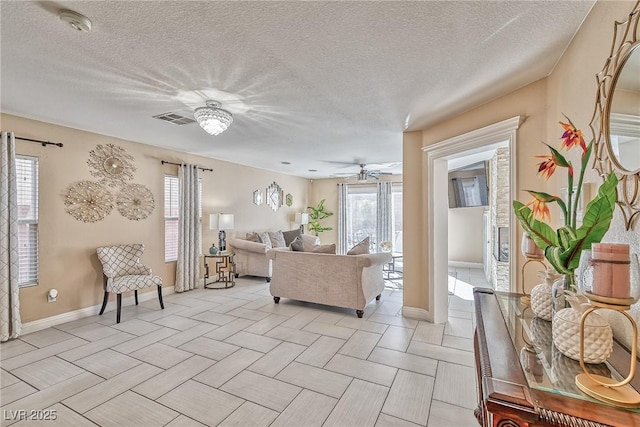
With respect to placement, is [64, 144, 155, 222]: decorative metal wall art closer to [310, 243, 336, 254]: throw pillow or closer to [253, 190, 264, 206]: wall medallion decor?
[253, 190, 264, 206]: wall medallion decor

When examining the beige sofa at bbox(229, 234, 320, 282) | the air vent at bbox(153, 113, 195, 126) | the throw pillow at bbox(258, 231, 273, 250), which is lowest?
the beige sofa at bbox(229, 234, 320, 282)

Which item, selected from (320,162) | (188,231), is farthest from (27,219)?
(320,162)

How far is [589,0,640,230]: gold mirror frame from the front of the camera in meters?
1.13

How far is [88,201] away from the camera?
388 centimetres

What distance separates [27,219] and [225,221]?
2.74 meters

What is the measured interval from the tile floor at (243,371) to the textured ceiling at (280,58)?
8.22ft

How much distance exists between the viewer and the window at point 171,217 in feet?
16.2

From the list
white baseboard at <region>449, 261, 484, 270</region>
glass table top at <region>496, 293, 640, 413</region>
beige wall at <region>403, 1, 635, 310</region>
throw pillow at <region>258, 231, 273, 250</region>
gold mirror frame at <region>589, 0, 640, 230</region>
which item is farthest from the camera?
white baseboard at <region>449, 261, 484, 270</region>

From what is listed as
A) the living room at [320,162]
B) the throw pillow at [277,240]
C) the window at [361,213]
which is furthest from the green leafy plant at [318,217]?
the living room at [320,162]

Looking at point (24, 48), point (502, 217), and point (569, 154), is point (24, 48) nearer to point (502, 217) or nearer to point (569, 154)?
point (569, 154)

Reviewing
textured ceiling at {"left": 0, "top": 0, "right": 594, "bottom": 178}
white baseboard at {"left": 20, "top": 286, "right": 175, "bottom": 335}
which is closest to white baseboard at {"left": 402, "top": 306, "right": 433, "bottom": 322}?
textured ceiling at {"left": 0, "top": 0, "right": 594, "bottom": 178}

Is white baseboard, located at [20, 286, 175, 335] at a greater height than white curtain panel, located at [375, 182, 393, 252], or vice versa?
white curtain panel, located at [375, 182, 393, 252]

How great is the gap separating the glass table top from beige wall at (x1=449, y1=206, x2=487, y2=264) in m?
6.59

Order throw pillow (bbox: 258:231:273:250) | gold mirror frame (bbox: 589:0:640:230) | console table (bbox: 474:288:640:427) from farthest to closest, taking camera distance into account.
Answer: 1. throw pillow (bbox: 258:231:273:250)
2. gold mirror frame (bbox: 589:0:640:230)
3. console table (bbox: 474:288:640:427)
